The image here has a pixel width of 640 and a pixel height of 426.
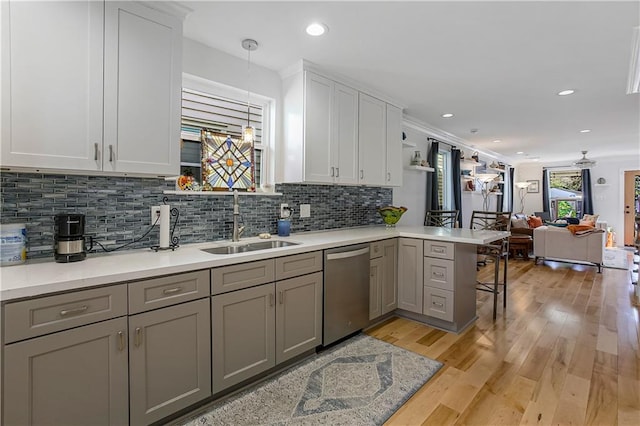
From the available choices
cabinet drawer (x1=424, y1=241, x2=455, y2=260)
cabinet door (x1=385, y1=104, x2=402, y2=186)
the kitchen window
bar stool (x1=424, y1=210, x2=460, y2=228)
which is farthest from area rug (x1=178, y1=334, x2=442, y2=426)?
bar stool (x1=424, y1=210, x2=460, y2=228)

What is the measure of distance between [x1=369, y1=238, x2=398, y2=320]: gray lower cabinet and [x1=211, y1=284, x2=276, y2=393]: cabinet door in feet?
3.74

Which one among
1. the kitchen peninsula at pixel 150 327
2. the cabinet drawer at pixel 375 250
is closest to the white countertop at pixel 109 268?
the kitchen peninsula at pixel 150 327

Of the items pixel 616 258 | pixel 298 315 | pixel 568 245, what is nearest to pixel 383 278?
pixel 298 315

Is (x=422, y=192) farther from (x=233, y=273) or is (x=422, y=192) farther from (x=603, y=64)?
(x=233, y=273)

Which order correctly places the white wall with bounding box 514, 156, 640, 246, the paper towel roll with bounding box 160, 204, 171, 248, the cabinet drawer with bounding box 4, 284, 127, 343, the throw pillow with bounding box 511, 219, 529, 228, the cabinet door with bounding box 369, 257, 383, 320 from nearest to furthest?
the cabinet drawer with bounding box 4, 284, 127, 343
the paper towel roll with bounding box 160, 204, 171, 248
the cabinet door with bounding box 369, 257, 383, 320
the throw pillow with bounding box 511, 219, 529, 228
the white wall with bounding box 514, 156, 640, 246

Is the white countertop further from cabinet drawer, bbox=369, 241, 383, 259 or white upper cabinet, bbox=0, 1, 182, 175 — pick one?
cabinet drawer, bbox=369, 241, 383, 259

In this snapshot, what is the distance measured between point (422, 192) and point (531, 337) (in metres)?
2.64

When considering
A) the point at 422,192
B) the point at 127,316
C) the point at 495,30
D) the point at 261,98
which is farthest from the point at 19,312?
the point at 422,192

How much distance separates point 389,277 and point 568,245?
4735mm

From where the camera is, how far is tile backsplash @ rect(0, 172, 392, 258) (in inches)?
67.6

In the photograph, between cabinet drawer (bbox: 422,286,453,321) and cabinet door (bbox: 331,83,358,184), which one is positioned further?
cabinet door (bbox: 331,83,358,184)

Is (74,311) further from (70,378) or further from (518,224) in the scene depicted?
(518,224)

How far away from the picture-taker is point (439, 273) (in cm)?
294

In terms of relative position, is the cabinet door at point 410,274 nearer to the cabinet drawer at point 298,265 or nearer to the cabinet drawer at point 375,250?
the cabinet drawer at point 375,250
